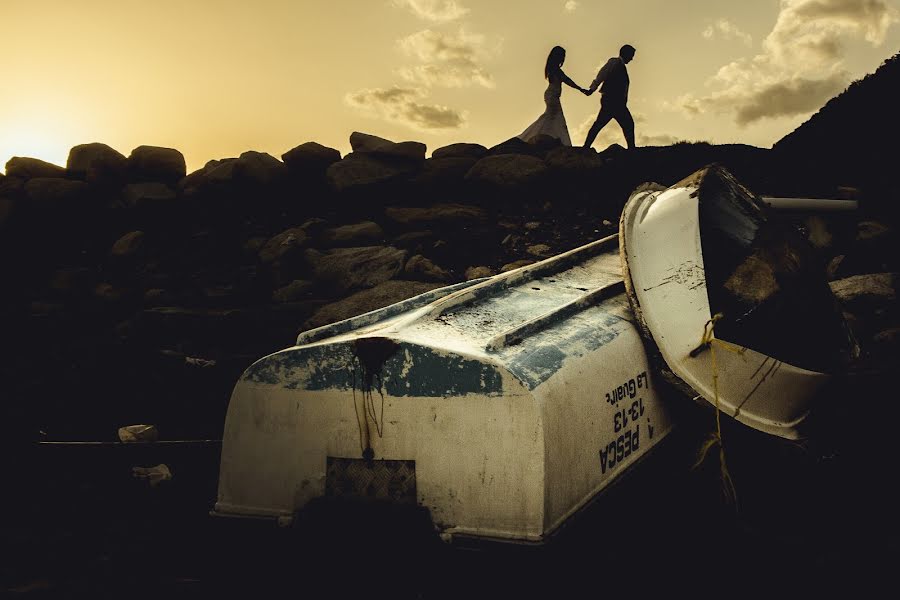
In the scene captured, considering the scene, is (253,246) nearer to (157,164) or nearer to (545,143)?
(157,164)

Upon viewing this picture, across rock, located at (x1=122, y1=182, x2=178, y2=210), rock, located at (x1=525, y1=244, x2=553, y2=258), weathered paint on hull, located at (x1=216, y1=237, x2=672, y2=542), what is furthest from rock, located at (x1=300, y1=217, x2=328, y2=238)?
weathered paint on hull, located at (x1=216, y1=237, x2=672, y2=542)

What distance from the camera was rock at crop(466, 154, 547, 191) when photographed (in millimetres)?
12031

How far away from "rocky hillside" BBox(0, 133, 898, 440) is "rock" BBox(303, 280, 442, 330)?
31 mm

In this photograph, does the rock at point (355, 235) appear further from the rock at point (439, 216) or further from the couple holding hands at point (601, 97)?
the couple holding hands at point (601, 97)

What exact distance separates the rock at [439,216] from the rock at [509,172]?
69 centimetres

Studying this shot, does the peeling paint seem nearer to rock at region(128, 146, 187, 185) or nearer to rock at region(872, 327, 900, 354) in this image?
rock at region(872, 327, 900, 354)

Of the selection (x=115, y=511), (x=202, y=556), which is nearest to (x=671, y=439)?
(x=202, y=556)

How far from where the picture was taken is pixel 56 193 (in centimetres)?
1620

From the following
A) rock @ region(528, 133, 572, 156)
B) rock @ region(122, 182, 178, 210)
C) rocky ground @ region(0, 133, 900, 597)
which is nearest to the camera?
rocky ground @ region(0, 133, 900, 597)

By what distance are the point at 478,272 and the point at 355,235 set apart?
10.7 ft

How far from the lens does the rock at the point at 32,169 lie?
Answer: 1722 centimetres

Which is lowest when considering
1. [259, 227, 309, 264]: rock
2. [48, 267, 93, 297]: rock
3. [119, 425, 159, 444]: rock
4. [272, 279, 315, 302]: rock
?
[119, 425, 159, 444]: rock

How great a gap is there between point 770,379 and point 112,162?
17030 mm

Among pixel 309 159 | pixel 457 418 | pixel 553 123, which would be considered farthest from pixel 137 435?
pixel 309 159
